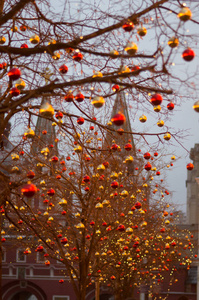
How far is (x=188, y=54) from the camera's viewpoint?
404 centimetres

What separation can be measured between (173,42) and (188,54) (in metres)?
0.50

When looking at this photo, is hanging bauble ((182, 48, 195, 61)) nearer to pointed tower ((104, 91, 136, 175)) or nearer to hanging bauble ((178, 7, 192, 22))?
hanging bauble ((178, 7, 192, 22))

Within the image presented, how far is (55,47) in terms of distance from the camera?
4887mm

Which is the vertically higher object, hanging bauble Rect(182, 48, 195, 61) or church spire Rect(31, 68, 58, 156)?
church spire Rect(31, 68, 58, 156)

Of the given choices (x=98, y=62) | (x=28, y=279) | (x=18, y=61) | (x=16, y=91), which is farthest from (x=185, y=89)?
(x=28, y=279)

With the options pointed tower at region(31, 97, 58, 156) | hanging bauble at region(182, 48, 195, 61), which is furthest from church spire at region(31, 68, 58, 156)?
hanging bauble at region(182, 48, 195, 61)

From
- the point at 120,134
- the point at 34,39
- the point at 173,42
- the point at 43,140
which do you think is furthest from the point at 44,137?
the point at 173,42

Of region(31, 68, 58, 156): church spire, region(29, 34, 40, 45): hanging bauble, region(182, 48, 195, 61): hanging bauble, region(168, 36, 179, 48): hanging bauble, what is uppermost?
region(31, 68, 58, 156): church spire

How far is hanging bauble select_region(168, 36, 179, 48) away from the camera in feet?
14.7

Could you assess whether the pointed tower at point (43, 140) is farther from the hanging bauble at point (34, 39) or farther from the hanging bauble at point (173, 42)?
the hanging bauble at point (173, 42)

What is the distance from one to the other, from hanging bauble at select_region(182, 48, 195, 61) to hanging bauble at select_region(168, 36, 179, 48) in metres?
0.46

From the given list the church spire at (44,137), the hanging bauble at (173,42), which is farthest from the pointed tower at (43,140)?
the hanging bauble at (173,42)

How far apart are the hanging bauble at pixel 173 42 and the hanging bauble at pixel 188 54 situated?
459 mm

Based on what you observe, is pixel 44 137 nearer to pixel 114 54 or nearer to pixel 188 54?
pixel 114 54
